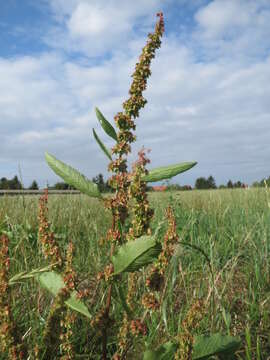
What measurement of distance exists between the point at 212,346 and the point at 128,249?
0.58 m

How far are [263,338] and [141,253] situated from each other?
1.77 m

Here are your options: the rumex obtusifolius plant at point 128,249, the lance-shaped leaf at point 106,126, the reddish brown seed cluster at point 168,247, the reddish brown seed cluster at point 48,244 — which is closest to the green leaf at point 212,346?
the rumex obtusifolius plant at point 128,249

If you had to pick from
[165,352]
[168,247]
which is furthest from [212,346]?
[168,247]

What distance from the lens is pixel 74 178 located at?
129 cm

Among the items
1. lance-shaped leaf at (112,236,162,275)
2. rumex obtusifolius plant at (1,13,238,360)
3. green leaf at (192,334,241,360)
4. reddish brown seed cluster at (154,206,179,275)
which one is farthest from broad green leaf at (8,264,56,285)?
green leaf at (192,334,241,360)

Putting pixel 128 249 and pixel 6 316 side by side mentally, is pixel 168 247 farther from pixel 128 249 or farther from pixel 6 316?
pixel 6 316

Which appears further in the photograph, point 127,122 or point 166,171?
point 127,122

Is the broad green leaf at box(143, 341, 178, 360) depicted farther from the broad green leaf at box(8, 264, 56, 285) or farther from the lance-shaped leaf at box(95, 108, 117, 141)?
the lance-shaped leaf at box(95, 108, 117, 141)

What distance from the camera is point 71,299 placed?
1313 millimetres

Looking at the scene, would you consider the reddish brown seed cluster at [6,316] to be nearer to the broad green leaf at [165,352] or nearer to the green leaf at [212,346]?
the broad green leaf at [165,352]

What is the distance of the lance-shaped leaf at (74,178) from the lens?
1278mm

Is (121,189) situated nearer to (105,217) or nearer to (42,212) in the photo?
(42,212)

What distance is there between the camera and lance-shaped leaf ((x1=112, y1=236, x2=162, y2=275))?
1126 millimetres

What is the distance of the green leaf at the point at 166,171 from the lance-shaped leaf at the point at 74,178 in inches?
7.1
